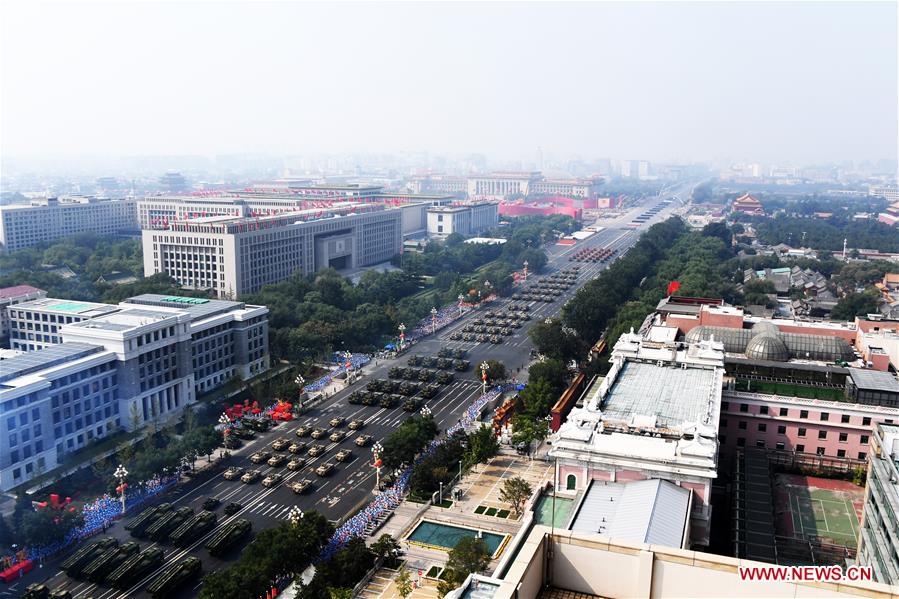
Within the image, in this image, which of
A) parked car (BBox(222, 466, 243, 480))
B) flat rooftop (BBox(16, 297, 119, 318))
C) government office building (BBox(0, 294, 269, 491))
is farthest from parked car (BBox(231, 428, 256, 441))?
flat rooftop (BBox(16, 297, 119, 318))

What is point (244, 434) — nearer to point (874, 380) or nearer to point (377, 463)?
point (377, 463)

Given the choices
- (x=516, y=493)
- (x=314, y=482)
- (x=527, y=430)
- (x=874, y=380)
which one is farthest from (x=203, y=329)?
(x=874, y=380)

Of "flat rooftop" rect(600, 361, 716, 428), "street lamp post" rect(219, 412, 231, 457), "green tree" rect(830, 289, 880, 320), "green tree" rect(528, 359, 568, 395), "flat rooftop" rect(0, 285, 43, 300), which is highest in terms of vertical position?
"flat rooftop" rect(0, 285, 43, 300)

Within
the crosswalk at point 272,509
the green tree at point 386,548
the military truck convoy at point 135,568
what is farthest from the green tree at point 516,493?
the military truck convoy at point 135,568

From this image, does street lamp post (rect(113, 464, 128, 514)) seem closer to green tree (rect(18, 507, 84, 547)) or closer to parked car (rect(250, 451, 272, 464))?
green tree (rect(18, 507, 84, 547))

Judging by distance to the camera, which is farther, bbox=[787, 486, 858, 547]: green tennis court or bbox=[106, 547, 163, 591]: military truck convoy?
bbox=[787, 486, 858, 547]: green tennis court

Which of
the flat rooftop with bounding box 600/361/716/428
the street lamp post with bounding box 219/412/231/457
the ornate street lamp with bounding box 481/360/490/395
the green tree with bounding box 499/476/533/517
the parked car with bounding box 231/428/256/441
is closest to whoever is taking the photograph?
the flat rooftop with bounding box 600/361/716/428
